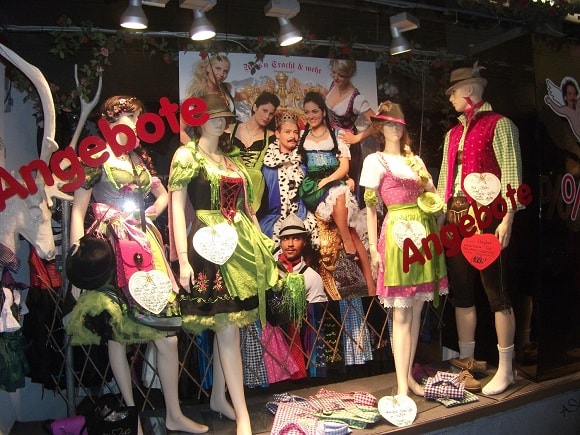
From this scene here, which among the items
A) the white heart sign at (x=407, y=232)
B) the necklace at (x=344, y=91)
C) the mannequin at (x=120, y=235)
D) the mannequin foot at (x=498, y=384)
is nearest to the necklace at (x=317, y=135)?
the necklace at (x=344, y=91)

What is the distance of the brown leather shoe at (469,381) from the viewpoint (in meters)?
Result: 4.09

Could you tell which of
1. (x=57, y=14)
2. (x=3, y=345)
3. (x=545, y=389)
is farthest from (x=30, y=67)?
(x=545, y=389)

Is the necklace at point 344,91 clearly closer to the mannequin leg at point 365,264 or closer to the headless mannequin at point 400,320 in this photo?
the headless mannequin at point 400,320

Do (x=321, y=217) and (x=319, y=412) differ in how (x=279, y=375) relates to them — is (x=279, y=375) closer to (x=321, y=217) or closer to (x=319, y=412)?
(x=319, y=412)

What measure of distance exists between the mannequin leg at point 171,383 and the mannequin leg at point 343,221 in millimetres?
1486

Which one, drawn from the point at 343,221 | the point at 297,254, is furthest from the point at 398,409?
the point at 343,221

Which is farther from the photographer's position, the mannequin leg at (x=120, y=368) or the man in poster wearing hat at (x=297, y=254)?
the man in poster wearing hat at (x=297, y=254)

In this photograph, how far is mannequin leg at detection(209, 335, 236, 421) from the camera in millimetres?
3588

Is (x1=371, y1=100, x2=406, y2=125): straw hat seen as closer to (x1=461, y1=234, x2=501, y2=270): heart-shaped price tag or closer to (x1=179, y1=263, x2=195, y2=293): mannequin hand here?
(x1=461, y1=234, x2=501, y2=270): heart-shaped price tag

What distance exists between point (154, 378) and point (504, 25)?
375 cm

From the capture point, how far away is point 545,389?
4.13 m

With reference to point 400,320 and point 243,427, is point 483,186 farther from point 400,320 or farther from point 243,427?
point 243,427

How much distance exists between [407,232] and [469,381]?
1.24 m

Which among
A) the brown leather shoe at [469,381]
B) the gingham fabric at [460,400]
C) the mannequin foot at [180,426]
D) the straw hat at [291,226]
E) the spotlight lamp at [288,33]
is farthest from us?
the brown leather shoe at [469,381]
